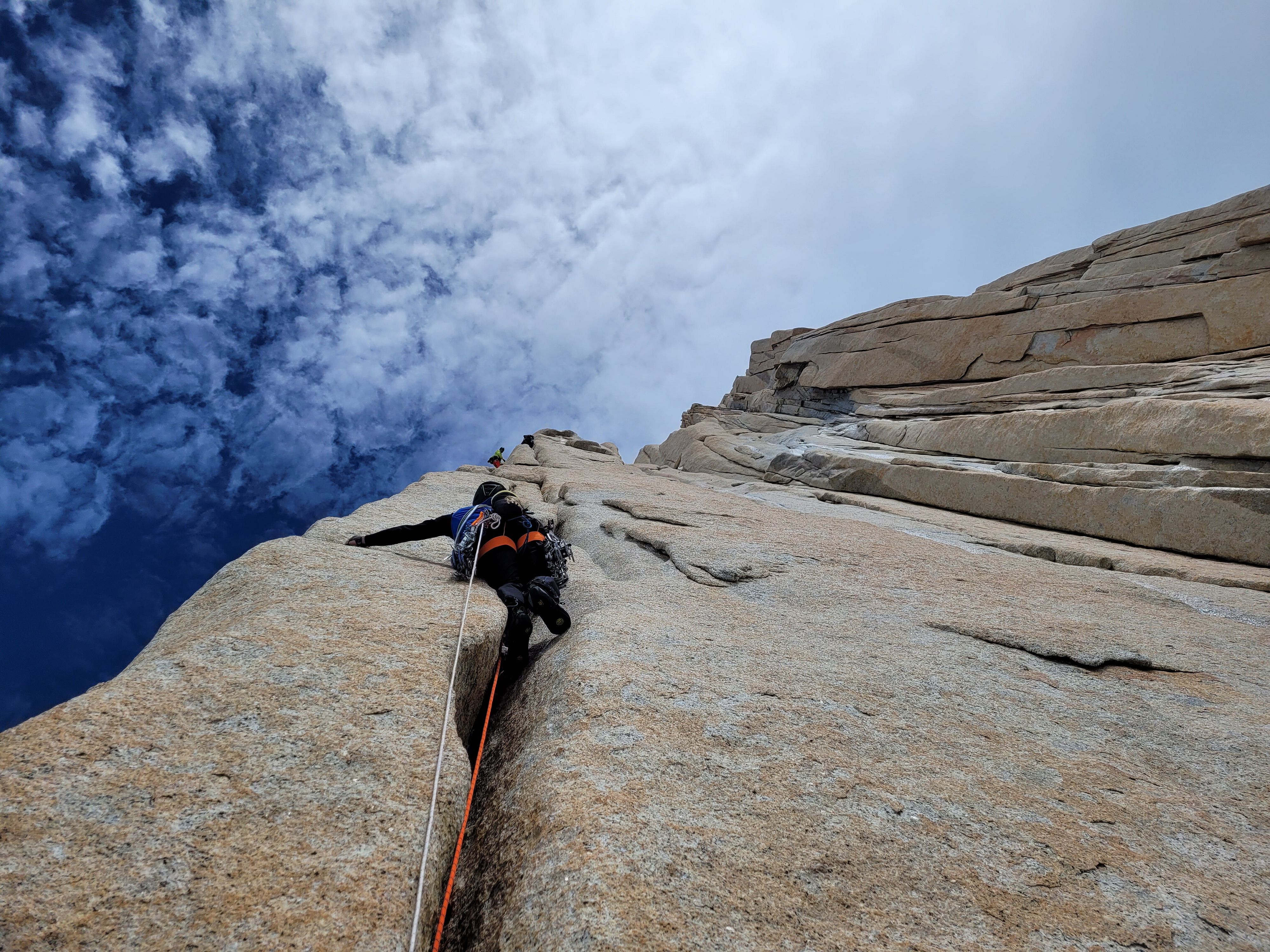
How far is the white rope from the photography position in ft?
8.36

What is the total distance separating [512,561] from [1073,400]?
18327 millimetres

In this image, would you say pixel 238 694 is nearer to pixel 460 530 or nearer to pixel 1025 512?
pixel 460 530

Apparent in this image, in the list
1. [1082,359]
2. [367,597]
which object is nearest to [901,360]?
[1082,359]

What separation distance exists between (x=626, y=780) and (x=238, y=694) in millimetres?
2288

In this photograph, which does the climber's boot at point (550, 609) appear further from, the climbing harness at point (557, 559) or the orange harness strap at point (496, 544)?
the orange harness strap at point (496, 544)

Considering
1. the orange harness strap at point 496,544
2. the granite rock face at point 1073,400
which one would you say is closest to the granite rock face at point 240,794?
the orange harness strap at point 496,544

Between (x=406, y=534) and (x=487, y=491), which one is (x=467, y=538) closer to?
(x=406, y=534)

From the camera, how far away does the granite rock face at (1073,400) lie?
1177cm

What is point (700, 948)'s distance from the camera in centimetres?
241

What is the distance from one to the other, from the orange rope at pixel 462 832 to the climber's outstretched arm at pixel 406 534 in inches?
119

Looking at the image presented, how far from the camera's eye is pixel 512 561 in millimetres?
6762

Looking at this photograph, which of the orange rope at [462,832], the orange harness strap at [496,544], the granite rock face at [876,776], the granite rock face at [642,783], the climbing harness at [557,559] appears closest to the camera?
the granite rock face at [642,783]

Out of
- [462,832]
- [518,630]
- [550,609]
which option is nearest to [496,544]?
[550,609]

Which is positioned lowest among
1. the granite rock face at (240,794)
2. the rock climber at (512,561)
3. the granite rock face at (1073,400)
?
the granite rock face at (240,794)
